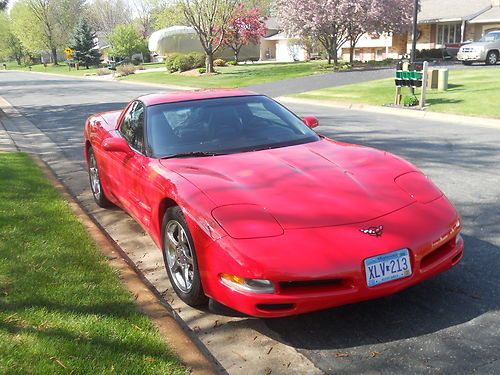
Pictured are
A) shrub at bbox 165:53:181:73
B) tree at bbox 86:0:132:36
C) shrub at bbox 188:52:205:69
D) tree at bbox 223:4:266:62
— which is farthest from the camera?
tree at bbox 86:0:132:36

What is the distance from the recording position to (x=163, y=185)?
3.90m

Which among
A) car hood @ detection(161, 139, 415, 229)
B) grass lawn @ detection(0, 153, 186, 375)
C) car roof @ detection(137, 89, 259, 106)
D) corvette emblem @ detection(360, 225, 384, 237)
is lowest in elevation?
grass lawn @ detection(0, 153, 186, 375)

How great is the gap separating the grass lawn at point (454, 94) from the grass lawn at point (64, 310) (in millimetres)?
11318

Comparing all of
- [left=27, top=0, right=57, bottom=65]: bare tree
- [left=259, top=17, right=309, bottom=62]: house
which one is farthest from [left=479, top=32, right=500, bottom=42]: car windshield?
[left=27, top=0, right=57, bottom=65]: bare tree

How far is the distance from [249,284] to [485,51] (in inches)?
1227

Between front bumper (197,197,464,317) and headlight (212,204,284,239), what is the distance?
54mm

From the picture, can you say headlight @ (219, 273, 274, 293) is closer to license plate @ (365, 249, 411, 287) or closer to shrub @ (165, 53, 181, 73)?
license plate @ (365, 249, 411, 287)

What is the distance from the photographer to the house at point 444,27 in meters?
39.8

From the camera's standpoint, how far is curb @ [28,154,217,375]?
2945 mm

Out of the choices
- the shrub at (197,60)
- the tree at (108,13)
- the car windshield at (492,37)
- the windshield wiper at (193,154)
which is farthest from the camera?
the tree at (108,13)

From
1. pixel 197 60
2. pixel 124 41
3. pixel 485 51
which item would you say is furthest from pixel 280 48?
pixel 485 51

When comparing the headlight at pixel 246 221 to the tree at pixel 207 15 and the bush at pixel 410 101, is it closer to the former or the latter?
the bush at pixel 410 101

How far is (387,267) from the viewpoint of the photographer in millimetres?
3059

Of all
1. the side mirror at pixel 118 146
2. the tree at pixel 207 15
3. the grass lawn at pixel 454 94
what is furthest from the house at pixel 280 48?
the side mirror at pixel 118 146
